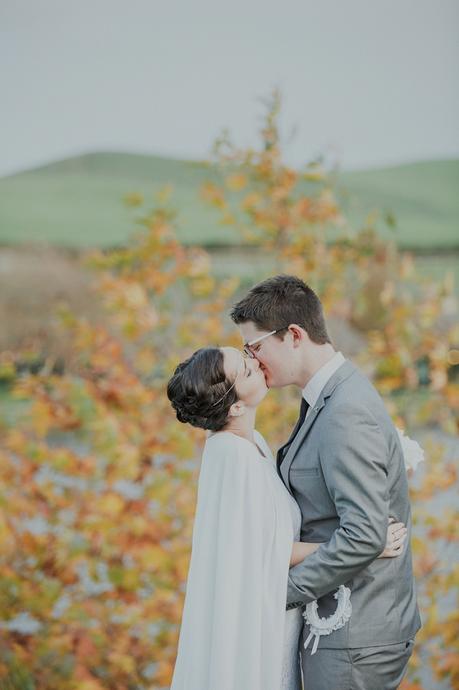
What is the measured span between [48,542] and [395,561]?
89.3 inches

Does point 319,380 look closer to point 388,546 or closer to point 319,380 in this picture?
point 319,380

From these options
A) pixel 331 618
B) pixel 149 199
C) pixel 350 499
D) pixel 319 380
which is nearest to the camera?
pixel 350 499

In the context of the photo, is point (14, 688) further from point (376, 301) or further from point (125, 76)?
point (125, 76)

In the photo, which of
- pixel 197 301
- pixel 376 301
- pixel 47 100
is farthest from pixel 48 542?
pixel 47 100

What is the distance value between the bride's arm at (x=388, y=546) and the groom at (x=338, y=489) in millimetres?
33

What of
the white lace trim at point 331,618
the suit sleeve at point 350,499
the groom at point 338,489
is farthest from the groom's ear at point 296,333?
the white lace trim at point 331,618

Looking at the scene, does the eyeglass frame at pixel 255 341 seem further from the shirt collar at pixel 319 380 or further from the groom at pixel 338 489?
the shirt collar at pixel 319 380

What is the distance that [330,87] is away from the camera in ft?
14.7

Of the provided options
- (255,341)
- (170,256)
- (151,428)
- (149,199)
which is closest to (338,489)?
(255,341)

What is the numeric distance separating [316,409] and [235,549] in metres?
0.35

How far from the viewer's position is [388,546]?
192 centimetres

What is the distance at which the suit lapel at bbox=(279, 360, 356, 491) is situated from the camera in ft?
6.46

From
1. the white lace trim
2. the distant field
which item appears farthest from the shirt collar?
the distant field

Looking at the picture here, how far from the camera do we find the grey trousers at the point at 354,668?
190 cm
